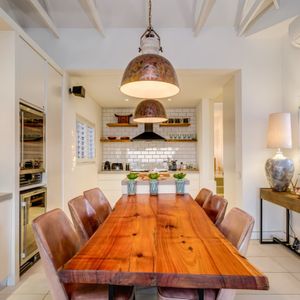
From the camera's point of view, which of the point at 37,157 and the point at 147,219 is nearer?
the point at 147,219

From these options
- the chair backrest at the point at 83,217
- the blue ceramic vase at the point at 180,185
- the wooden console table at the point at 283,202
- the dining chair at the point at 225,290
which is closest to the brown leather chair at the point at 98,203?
the chair backrest at the point at 83,217

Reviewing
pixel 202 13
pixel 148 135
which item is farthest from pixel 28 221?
pixel 148 135

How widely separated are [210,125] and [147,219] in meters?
4.62

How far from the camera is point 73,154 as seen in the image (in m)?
4.42

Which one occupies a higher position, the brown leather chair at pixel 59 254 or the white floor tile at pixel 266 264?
the brown leather chair at pixel 59 254

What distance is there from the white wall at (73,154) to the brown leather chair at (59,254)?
2.35m

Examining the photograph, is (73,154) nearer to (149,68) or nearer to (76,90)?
(76,90)

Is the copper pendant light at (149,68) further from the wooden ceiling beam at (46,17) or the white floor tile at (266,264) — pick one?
the white floor tile at (266,264)

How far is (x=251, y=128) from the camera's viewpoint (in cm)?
393

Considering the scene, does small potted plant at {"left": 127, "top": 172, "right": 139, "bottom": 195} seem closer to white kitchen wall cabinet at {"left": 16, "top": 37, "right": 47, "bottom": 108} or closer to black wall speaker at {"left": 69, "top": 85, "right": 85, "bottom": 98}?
white kitchen wall cabinet at {"left": 16, "top": 37, "right": 47, "bottom": 108}

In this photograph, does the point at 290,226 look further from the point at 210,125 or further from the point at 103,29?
the point at 103,29

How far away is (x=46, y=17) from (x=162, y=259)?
347 centimetres

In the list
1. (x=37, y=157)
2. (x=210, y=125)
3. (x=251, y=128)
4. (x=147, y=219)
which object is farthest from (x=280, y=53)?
(x=37, y=157)

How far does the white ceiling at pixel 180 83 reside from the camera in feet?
13.5
